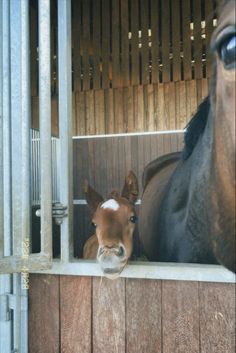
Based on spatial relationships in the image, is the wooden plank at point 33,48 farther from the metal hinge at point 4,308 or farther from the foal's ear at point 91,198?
the metal hinge at point 4,308

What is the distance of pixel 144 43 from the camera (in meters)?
6.08

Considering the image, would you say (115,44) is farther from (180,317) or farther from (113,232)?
(180,317)

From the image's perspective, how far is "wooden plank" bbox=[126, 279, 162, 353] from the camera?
1763 millimetres

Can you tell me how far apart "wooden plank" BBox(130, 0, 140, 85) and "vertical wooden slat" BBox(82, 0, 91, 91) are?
732 millimetres

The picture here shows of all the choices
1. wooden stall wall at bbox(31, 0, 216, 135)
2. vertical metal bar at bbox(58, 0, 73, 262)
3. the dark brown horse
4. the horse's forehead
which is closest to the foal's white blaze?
the dark brown horse

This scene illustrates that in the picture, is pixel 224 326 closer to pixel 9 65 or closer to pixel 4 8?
pixel 9 65

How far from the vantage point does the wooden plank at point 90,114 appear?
6.57 meters

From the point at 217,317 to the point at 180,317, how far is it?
0.17 meters

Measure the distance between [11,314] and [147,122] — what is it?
4963mm

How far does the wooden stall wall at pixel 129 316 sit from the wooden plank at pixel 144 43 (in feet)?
16.3

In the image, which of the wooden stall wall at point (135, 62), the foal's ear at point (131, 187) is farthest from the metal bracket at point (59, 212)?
the wooden stall wall at point (135, 62)

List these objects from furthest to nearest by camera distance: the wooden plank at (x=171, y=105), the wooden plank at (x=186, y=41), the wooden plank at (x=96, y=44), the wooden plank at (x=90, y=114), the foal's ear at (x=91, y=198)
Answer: the wooden plank at (x=90, y=114) → the wooden plank at (x=171, y=105) → the wooden plank at (x=96, y=44) → the wooden plank at (x=186, y=41) → the foal's ear at (x=91, y=198)

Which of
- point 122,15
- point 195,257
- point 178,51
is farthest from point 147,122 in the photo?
point 195,257

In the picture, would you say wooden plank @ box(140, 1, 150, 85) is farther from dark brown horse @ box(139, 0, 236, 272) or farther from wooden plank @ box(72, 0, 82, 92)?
dark brown horse @ box(139, 0, 236, 272)
